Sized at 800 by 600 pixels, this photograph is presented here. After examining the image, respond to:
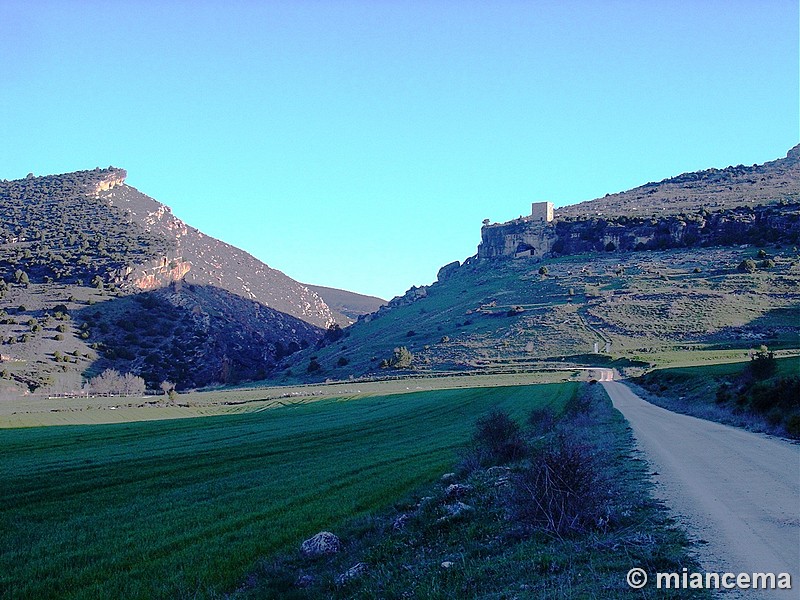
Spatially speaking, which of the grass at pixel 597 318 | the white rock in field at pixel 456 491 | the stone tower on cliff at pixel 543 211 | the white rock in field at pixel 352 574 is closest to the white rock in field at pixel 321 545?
the white rock in field at pixel 352 574

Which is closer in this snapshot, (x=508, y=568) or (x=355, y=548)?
(x=508, y=568)

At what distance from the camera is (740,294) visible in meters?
84.1

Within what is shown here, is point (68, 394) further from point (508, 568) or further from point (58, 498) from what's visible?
point (508, 568)

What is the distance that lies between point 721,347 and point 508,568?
7220 centimetres

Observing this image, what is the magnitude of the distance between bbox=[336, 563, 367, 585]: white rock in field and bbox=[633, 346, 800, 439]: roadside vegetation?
15526 mm

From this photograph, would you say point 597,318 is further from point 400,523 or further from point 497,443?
point 400,523

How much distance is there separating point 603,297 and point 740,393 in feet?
211

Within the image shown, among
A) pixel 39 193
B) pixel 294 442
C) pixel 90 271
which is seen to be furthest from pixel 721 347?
pixel 39 193

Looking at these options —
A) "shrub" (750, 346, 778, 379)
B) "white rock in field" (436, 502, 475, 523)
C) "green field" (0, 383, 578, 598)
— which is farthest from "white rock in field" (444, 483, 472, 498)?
"shrub" (750, 346, 778, 379)

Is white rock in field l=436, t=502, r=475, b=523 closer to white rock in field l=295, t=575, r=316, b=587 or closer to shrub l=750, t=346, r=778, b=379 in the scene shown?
white rock in field l=295, t=575, r=316, b=587

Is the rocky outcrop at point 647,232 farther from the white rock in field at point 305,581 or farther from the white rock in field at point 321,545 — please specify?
the white rock in field at point 305,581

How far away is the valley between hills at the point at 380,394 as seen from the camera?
347 inches

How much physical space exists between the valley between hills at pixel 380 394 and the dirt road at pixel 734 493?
0.26 m

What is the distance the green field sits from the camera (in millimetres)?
8859
